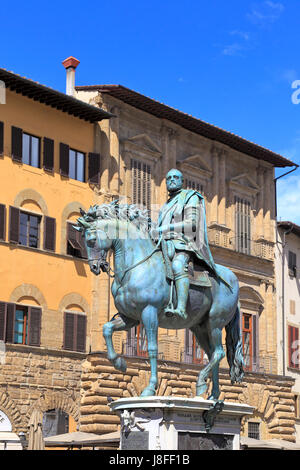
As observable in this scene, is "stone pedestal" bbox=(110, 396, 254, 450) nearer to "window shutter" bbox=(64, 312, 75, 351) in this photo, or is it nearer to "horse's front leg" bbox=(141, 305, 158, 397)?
"horse's front leg" bbox=(141, 305, 158, 397)

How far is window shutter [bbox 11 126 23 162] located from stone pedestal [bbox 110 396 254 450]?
620 inches

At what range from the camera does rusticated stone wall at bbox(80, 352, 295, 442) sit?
2498 centimetres

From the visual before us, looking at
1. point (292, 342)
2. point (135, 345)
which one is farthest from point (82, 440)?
point (292, 342)

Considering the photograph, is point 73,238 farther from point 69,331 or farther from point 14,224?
point 69,331

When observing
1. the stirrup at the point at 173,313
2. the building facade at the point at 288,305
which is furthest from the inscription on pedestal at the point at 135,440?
the building facade at the point at 288,305

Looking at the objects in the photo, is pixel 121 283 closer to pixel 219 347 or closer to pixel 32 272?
pixel 219 347

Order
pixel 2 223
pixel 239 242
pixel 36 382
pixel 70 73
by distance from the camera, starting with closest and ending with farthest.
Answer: pixel 2 223 → pixel 36 382 → pixel 70 73 → pixel 239 242

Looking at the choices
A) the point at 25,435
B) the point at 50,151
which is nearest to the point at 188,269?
the point at 25,435

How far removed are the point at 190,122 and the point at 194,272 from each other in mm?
20234

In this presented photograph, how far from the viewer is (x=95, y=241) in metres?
9.86

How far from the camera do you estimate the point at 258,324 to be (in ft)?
105

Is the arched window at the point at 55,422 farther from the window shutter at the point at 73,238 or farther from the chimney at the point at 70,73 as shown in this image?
the chimney at the point at 70,73

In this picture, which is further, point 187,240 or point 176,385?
point 176,385

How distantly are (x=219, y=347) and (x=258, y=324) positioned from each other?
21724 mm
